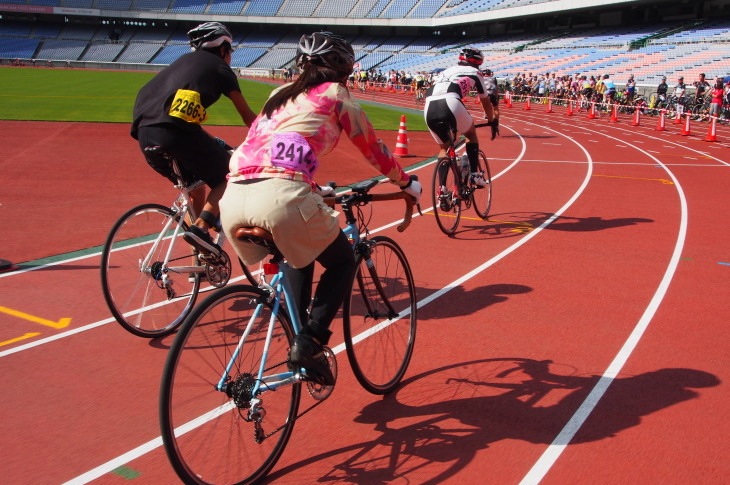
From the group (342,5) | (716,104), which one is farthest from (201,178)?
(342,5)

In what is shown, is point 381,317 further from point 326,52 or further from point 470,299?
point 470,299

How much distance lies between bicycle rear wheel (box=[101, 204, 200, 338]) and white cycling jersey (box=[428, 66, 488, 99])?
4.31 meters

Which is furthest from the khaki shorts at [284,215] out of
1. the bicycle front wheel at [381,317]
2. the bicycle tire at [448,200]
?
the bicycle tire at [448,200]

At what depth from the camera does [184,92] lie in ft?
15.6

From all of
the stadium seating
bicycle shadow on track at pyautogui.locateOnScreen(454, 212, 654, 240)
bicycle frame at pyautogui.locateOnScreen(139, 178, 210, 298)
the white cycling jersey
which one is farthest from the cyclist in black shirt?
the stadium seating

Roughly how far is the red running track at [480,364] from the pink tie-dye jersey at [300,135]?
1560 millimetres

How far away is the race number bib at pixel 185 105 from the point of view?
474 centimetres

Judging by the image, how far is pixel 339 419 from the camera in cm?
A: 405

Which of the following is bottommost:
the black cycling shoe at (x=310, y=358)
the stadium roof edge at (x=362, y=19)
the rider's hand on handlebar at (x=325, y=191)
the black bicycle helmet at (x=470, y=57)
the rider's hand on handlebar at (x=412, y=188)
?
the black cycling shoe at (x=310, y=358)

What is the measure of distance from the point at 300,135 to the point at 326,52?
0.45 metres

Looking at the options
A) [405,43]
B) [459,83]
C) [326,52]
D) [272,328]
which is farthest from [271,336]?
[405,43]

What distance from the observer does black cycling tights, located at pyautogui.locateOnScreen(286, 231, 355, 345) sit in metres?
3.47

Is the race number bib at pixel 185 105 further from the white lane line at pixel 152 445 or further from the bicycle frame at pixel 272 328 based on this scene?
the white lane line at pixel 152 445

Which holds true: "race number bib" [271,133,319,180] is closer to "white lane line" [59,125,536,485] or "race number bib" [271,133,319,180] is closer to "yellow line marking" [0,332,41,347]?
"white lane line" [59,125,536,485]
